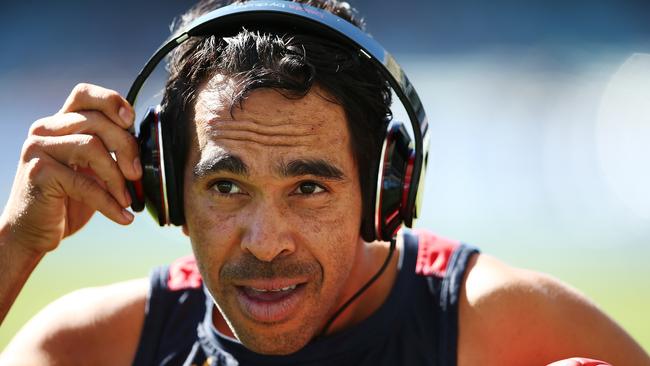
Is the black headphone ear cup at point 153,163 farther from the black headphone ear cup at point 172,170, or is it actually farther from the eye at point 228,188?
the eye at point 228,188

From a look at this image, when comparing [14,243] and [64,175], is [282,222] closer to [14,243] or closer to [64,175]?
[64,175]

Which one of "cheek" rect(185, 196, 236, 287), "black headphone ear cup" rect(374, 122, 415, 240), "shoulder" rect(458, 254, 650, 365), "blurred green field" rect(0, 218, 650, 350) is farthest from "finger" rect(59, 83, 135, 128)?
"blurred green field" rect(0, 218, 650, 350)

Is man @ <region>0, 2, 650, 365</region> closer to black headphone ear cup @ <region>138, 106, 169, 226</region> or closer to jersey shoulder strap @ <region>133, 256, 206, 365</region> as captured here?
black headphone ear cup @ <region>138, 106, 169, 226</region>

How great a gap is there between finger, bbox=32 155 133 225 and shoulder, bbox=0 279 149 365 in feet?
1.66

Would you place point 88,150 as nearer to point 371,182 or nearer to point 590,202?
point 371,182

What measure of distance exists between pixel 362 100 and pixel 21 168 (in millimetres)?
932

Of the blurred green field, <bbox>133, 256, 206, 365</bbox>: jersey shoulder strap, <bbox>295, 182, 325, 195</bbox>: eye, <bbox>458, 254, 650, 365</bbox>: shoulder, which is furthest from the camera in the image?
the blurred green field

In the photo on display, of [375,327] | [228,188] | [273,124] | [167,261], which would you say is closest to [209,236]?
[228,188]

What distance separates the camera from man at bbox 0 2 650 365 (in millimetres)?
2312

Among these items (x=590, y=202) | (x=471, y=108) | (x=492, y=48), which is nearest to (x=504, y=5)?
(x=492, y=48)

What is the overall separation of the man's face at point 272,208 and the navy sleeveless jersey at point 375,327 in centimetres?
21

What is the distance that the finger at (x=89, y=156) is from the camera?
232cm

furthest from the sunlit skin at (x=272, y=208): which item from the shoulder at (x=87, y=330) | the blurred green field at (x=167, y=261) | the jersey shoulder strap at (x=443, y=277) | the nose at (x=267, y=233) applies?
the blurred green field at (x=167, y=261)

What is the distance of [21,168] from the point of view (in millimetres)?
2449
